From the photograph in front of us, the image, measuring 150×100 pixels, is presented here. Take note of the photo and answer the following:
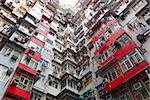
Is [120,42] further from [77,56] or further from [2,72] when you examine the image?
[2,72]

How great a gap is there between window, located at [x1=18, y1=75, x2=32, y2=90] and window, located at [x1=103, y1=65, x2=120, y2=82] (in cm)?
765

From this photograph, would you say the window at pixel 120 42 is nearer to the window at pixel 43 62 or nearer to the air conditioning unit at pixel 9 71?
the window at pixel 43 62

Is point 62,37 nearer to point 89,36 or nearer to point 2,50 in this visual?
point 89,36

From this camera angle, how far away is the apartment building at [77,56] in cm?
1443

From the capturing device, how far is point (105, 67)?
56.3ft

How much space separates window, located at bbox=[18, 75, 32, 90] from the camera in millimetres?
15241

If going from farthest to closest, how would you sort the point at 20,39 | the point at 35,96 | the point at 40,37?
the point at 40,37, the point at 20,39, the point at 35,96

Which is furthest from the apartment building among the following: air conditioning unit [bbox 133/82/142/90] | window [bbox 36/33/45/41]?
window [bbox 36/33/45/41]

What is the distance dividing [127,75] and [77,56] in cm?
1129

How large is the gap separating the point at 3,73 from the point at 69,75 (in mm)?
7825

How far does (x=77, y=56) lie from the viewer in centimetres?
2470

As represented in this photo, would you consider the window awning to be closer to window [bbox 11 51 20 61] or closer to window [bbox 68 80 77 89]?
window [bbox 11 51 20 61]

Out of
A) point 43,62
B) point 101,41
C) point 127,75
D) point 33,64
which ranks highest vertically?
point 101,41

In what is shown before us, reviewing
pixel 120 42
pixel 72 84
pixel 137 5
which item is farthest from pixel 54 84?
pixel 137 5
